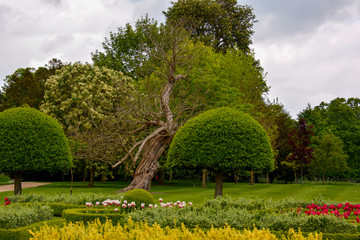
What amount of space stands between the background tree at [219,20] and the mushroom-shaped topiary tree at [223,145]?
24.9 metres

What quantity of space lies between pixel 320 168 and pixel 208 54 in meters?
20.5

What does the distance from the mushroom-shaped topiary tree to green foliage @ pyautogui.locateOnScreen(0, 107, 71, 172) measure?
6.20 meters

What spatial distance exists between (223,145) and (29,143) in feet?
31.2

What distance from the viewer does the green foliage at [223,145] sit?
15484 mm

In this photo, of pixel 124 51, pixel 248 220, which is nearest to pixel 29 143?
pixel 248 220

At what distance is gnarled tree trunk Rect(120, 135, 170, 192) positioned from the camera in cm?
2472

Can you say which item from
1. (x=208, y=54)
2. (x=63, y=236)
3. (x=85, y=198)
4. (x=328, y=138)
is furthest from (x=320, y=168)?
(x=63, y=236)

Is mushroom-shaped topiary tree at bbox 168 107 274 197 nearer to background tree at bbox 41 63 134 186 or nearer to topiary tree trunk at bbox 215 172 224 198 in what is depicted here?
topiary tree trunk at bbox 215 172 224 198

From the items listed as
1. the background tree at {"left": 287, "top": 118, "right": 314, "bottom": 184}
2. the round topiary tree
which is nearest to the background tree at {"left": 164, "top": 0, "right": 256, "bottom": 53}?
the background tree at {"left": 287, "top": 118, "right": 314, "bottom": 184}

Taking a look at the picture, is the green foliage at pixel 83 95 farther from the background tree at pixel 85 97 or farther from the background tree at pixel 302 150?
the background tree at pixel 302 150

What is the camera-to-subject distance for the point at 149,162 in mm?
25078

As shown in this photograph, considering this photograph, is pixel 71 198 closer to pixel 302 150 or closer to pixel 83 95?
pixel 83 95

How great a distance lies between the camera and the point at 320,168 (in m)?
42.6

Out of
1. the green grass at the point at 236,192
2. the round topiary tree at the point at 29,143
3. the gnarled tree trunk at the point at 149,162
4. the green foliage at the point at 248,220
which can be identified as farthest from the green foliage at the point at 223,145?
the gnarled tree trunk at the point at 149,162
